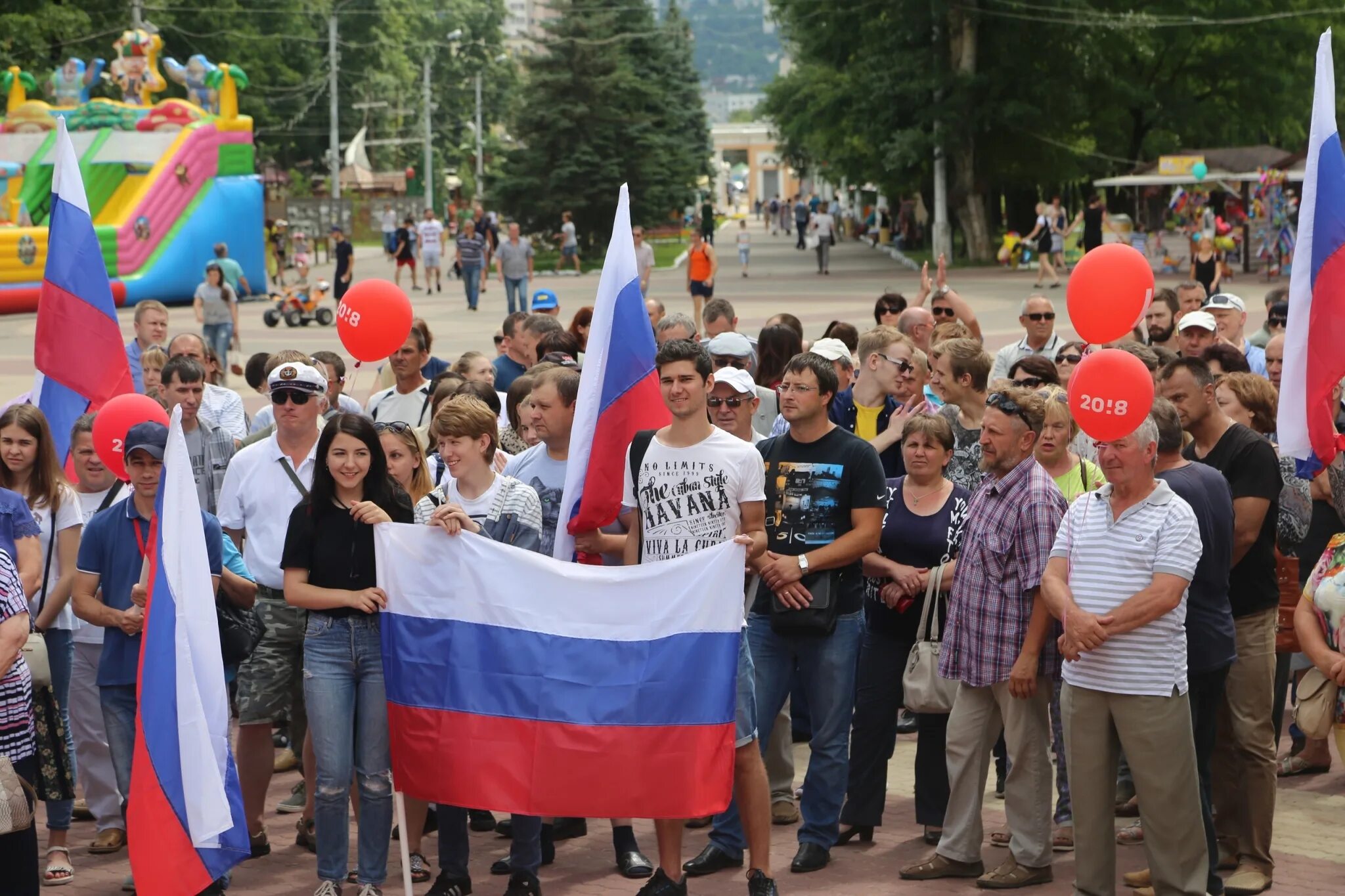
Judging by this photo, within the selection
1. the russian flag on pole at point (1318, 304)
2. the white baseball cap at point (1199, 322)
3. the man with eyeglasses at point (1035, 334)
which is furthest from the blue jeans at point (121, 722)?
the white baseball cap at point (1199, 322)

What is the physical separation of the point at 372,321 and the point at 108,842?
266cm

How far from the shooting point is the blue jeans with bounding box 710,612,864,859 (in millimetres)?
6949

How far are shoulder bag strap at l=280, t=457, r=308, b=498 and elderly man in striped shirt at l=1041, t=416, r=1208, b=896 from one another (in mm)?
3034

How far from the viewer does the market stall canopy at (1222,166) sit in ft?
132

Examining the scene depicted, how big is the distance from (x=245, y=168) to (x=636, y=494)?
34157 millimetres

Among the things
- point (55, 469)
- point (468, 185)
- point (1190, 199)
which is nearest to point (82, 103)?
point (1190, 199)

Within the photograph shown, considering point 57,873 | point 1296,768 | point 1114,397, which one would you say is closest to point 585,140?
point 1296,768

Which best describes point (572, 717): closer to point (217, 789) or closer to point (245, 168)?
point (217, 789)

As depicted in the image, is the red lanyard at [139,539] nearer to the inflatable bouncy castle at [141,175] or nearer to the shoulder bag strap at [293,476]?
the shoulder bag strap at [293,476]

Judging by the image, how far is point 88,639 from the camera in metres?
7.45

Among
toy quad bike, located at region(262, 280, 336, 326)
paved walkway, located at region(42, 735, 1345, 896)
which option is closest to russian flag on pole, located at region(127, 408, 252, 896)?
paved walkway, located at region(42, 735, 1345, 896)

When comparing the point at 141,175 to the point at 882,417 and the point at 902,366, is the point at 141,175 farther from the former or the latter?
the point at 902,366

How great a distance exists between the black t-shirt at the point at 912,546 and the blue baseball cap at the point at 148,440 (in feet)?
9.59

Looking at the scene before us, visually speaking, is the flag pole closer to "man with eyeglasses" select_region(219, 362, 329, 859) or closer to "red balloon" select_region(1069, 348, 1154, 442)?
"man with eyeglasses" select_region(219, 362, 329, 859)
